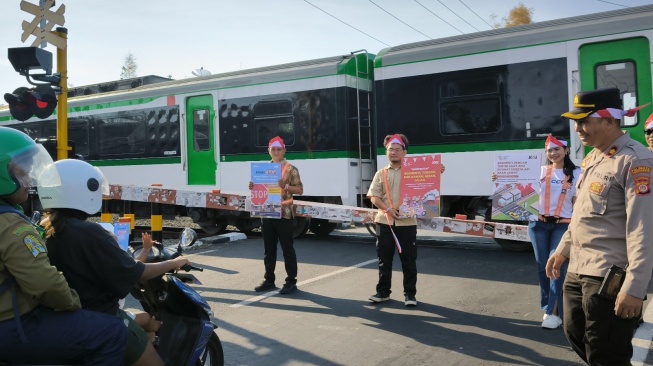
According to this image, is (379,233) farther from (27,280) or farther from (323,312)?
(27,280)

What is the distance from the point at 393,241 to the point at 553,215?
1818mm

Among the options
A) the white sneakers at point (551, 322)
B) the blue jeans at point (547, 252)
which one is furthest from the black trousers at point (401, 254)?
the white sneakers at point (551, 322)

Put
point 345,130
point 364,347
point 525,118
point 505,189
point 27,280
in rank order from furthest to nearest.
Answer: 1. point 345,130
2. point 525,118
3. point 505,189
4. point 364,347
5. point 27,280

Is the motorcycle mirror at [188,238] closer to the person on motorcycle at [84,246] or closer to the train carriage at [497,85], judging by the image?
the person on motorcycle at [84,246]

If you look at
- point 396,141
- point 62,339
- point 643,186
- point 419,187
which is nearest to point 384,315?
point 419,187

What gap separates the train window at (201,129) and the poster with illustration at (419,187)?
7.05m

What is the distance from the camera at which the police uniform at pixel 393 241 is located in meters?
6.57

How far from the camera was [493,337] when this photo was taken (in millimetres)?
5395

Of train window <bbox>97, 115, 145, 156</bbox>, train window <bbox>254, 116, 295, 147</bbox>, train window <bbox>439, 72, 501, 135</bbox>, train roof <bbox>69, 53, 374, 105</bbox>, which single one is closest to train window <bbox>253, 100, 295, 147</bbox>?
train window <bbox>254, 116, 295, 147</bbox>

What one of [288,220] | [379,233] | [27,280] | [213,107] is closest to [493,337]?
[379,233]

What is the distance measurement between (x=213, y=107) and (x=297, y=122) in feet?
7.21

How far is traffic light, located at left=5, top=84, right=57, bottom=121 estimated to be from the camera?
6.34 m

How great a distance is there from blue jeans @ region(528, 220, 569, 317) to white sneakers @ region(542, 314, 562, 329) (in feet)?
0.16

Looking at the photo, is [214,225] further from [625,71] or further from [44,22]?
[625,71]
